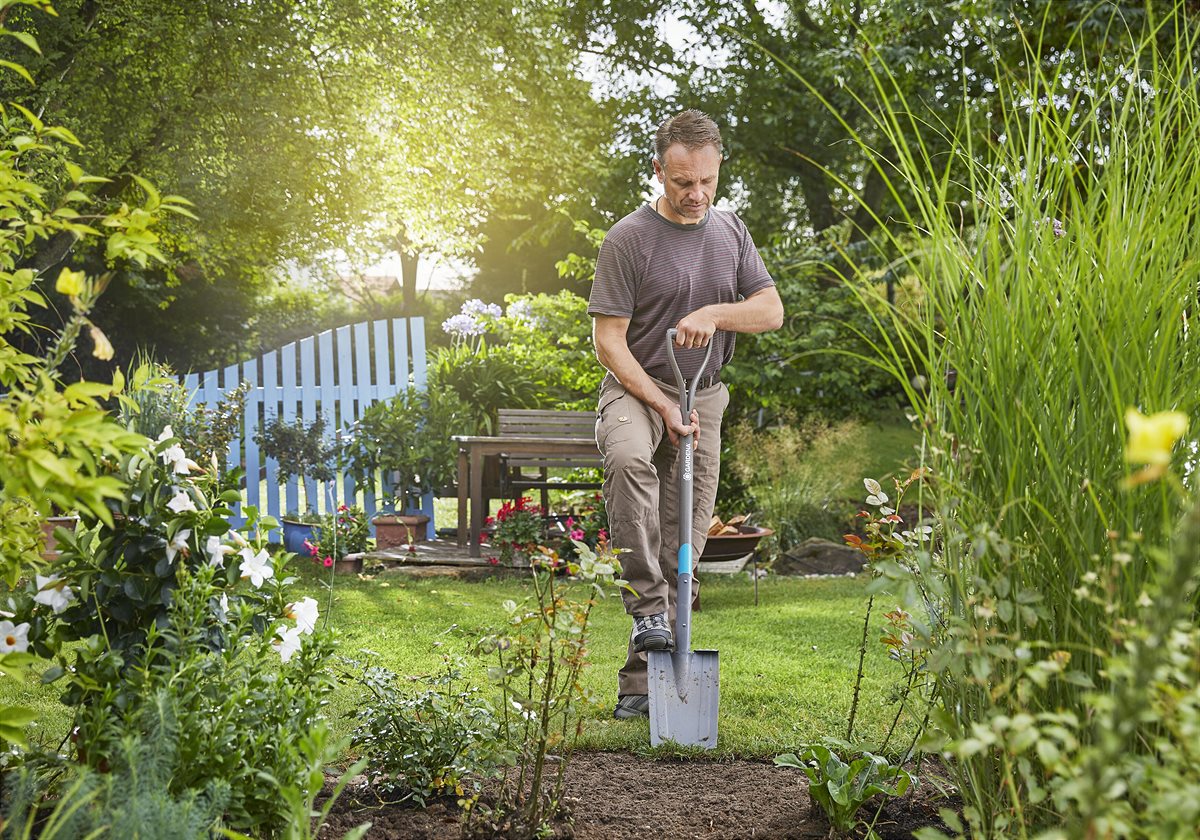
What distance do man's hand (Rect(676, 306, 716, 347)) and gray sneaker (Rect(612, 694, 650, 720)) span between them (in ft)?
3.59

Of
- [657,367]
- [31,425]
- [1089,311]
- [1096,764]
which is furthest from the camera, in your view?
[657,367]

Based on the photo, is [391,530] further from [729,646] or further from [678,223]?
Result: [678,223]

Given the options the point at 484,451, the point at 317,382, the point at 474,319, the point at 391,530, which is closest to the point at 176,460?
the point at 484,451

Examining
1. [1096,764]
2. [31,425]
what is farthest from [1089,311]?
[31,425]

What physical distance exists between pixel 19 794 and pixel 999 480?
149 cm

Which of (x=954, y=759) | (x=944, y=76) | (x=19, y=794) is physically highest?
(x=944, y=76)

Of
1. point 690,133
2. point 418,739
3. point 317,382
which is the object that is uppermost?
point 690,133

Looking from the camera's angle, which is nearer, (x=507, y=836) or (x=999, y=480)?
(x=999, y=480)

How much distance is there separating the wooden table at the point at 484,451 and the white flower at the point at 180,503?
482 centimetres

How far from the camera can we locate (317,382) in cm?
872

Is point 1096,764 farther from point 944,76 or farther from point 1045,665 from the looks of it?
point 944,76

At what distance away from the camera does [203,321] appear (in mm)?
15453

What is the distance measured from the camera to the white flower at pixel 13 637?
1.80 m

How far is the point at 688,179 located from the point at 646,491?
0.97 metres
